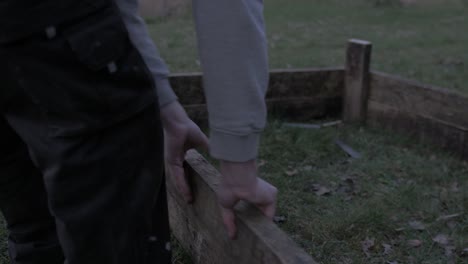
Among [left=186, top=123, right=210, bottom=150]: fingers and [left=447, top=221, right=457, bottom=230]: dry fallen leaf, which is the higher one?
[left=186, top=123, right=210, bottom=150]: fingers

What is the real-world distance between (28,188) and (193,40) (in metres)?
7.15

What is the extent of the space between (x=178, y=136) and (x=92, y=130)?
0.57m

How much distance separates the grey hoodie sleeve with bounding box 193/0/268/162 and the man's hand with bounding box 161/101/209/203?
0.44 metres

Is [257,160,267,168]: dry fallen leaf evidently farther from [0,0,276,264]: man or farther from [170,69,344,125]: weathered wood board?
[0,0,276,264]: man

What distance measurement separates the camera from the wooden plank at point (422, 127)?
3795mm

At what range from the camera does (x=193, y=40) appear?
8.70m

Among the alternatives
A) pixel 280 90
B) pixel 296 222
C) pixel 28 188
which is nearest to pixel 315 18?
pixel 280 90

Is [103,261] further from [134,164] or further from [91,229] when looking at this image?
[134,164]

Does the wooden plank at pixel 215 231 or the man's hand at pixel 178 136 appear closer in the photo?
the wooden plank at pixel 215 231

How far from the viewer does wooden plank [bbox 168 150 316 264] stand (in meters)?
1.53

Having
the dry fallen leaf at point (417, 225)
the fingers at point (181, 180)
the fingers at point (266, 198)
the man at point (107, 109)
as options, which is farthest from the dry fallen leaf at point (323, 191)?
the man at point (107, 109)

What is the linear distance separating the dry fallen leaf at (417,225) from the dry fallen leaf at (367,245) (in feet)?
0.89

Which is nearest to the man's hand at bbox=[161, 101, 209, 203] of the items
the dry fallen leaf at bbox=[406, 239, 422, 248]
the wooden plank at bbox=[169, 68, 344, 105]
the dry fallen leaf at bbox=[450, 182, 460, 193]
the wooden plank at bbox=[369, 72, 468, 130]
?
the dry fallen leaf at bbox=[406, 239, 422, 248]

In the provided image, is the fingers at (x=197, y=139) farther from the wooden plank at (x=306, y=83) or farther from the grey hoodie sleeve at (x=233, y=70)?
the wooden plank at (x=306, y=83)
